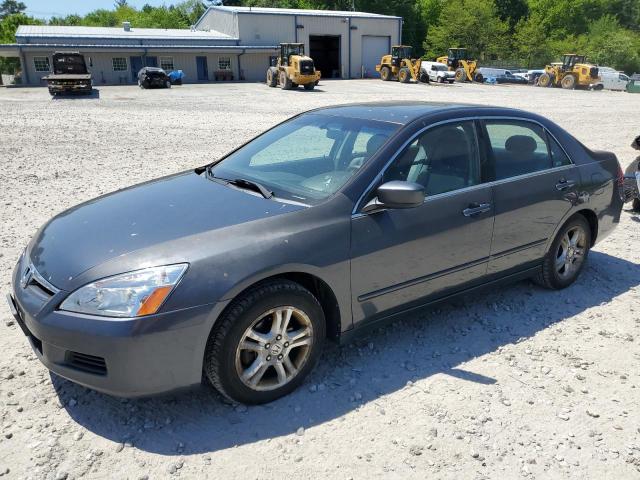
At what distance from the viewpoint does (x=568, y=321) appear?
4.13 m

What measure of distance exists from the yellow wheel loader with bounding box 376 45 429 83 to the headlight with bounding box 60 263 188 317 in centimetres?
4005

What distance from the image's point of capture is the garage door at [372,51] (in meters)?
50.0

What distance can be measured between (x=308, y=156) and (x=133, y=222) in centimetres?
136

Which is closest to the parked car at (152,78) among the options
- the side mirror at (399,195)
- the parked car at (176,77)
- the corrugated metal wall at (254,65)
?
the parked car at (176,77)

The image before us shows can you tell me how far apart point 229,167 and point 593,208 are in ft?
10.3

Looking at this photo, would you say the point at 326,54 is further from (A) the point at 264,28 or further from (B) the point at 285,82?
(B) the point at 285,82

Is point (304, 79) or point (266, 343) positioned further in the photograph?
point (304, 79)

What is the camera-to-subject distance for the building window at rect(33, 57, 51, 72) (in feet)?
127

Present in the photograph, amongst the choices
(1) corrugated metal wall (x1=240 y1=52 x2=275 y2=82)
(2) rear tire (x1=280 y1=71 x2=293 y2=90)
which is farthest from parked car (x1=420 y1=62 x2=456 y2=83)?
(1) corrugated metal wall (x1=240 y1=52 x2=275 y2=82)

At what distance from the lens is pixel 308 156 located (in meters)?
3.85

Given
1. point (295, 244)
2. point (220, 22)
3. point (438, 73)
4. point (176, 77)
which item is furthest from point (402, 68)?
point (295, 244)

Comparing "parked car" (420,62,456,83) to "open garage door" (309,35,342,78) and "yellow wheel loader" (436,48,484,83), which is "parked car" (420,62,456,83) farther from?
"open garage door" (309,35,342,78)

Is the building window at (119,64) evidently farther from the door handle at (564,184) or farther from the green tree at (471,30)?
the door handle at (564,184)

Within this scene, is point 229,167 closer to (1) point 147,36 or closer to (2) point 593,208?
(2) point 593,208
